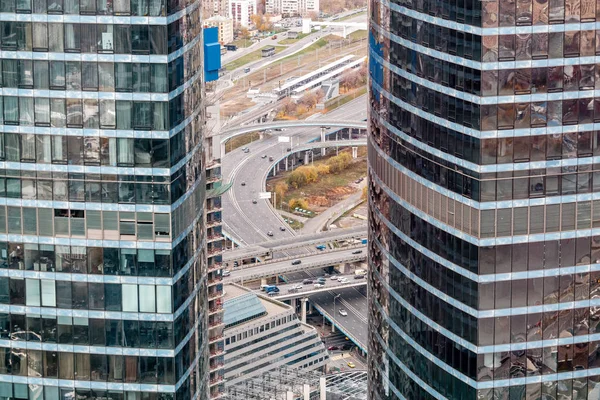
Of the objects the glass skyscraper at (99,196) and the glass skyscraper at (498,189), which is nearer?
the glass skyscraper at (498,189)

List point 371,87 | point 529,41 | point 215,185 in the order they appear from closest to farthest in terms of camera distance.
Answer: point 529,41, point 371,87, point 215,185

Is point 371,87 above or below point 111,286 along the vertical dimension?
above

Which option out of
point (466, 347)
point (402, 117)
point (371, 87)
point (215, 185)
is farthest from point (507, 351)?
point (215, 185)

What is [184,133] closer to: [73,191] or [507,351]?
[73,191]

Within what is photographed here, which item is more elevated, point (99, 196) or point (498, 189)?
point (498, 189)

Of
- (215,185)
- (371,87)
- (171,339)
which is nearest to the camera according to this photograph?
(171,339)
